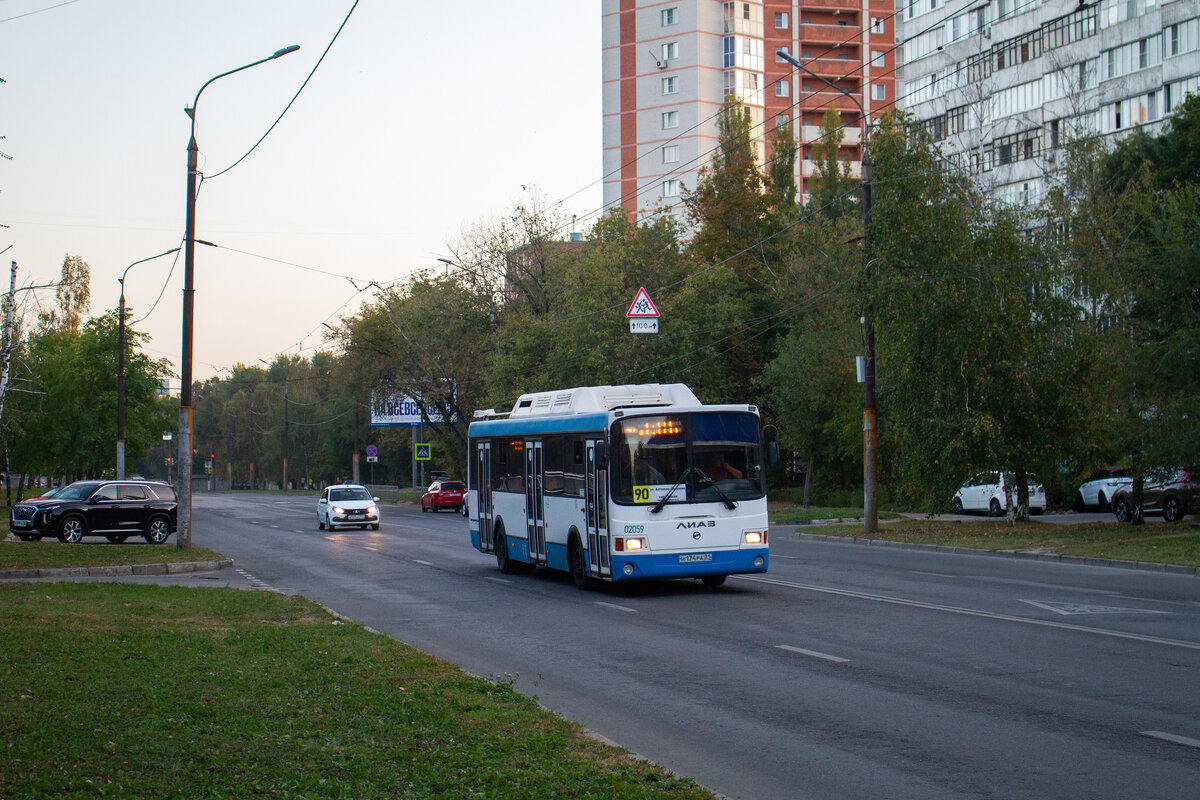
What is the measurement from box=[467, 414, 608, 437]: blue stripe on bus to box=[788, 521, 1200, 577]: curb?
10.6 meters

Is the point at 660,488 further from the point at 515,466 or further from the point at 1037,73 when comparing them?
the point at 1037,73

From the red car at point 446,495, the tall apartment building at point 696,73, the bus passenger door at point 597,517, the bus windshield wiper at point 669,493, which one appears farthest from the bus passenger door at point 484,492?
the tall apartment building at point 696,73

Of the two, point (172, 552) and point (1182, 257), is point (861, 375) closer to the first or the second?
point (1182, 257)

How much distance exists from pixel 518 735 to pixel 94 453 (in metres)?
56.5

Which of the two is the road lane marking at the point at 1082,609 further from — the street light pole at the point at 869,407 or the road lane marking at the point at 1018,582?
the street light pole at the point at 869,407

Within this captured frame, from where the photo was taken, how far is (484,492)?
2384 centimetres

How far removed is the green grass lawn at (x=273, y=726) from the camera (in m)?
6.14

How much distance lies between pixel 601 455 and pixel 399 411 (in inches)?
2686

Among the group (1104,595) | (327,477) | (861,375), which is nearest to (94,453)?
(861,375)

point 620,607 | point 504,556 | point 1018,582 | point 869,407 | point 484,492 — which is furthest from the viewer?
point 869,407

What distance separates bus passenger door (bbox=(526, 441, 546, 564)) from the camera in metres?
20.5

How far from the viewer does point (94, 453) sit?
191 ft

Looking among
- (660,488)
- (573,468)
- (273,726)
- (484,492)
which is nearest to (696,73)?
(484,492)

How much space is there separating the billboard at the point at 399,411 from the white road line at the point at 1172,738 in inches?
2324
